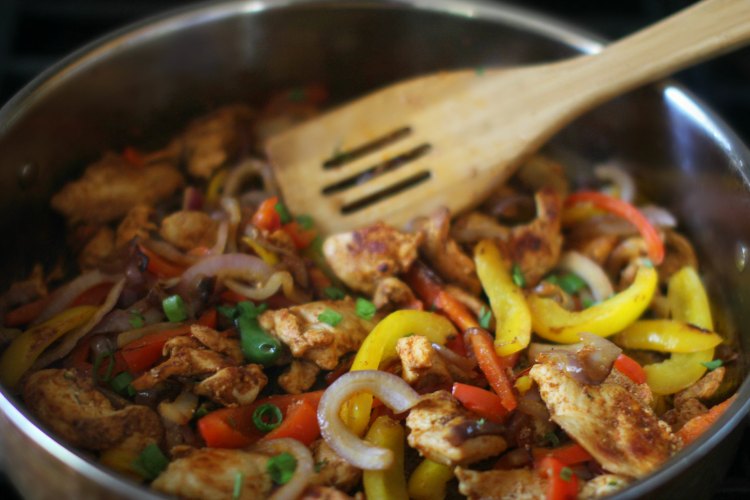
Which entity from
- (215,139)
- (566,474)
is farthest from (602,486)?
(215,139)

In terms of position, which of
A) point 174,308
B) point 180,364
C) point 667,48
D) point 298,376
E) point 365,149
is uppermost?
point 667,48

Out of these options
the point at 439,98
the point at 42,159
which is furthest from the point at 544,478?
the point at 42,159

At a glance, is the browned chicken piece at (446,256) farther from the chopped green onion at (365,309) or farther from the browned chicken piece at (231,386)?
the browned chicken piece at (231,386)

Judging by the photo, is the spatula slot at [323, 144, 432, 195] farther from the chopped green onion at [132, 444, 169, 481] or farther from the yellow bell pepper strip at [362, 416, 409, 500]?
the chopped green onion at [132, 444, 169, 481]

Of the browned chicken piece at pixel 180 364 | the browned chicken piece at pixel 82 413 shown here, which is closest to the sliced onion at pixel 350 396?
the browned chicken piece at pixel 180 364

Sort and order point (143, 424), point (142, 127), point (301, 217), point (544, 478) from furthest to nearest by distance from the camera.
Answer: point (142, 127) → point (301, 217) → point (143, 424) → point (544, 478)

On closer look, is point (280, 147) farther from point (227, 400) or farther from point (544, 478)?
point (544, 478)

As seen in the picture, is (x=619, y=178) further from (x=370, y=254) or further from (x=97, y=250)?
(x=97, y=250)
